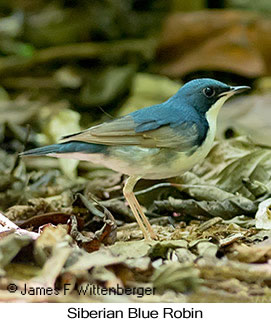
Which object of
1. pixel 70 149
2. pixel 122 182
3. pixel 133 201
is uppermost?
pixel 122 182

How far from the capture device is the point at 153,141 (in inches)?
152

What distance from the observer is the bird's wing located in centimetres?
386

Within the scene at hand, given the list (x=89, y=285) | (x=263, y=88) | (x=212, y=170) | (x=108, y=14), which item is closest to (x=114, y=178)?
(x=212, y=170)

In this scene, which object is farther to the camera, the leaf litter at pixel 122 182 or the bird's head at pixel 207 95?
the bird's head at pixel 207 95

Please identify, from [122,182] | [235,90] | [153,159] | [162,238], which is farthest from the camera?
[122,182]

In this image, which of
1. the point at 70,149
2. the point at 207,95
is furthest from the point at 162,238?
the point at 207,95

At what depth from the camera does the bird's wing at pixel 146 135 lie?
3857 millimetres

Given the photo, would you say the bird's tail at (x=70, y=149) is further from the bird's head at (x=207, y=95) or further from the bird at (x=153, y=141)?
the bird's head at (x=207, y=95)

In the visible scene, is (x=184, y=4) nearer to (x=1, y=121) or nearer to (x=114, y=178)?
(x=1, y=121)

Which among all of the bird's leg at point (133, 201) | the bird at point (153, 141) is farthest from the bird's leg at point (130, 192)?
the bird at point (153, 141)

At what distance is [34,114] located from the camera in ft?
24.3

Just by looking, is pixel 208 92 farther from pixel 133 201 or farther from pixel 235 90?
pixel 133 201

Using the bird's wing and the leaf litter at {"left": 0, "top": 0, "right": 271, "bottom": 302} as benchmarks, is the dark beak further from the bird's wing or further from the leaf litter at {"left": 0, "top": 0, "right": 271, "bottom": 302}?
the leaf litter at {"left": 0, "top": 0, "right": 271, "bottom": 302}

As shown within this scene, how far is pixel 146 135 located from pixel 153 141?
6cm
